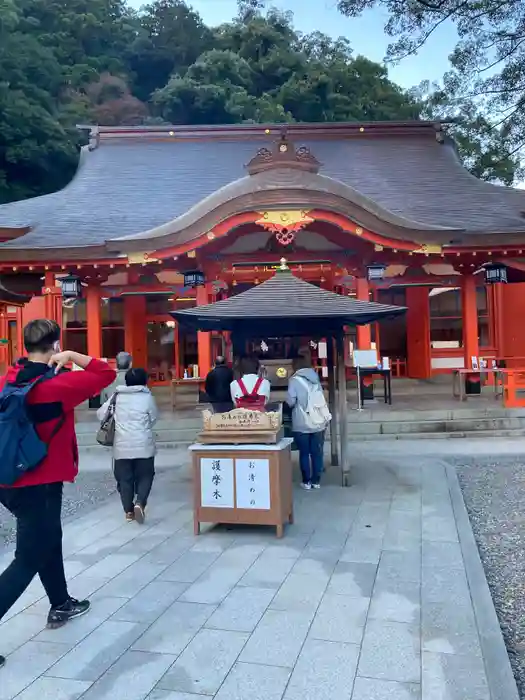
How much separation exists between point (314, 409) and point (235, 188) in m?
5.66

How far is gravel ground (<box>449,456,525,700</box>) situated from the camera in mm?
3265

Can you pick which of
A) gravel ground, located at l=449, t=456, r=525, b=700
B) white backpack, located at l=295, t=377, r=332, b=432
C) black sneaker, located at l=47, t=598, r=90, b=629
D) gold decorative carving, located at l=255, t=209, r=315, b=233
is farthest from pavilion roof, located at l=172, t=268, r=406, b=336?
gold decorative carving, located at l=255, t=209, r=315, b=233

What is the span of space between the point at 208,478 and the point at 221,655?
1976mm

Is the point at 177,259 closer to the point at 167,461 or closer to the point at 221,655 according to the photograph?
the point at 167,461

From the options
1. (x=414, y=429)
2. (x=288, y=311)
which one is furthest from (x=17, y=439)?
(x=414, y=429)

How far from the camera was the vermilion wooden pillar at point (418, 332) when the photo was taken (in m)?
14.9

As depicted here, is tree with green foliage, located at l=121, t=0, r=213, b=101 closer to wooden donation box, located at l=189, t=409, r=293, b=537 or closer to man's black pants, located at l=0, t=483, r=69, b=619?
wooden donation box, located at l=189, t=409, r=293, b=537

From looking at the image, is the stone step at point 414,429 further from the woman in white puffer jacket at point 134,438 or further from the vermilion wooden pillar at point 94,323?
the woman in white puffer jacket at point 134,438

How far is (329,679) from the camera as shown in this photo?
257cm

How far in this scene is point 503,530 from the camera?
16.1 ft

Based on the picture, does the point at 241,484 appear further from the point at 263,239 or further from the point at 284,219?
the point at 263,239

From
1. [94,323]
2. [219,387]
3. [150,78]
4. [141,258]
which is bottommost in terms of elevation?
[219,387]

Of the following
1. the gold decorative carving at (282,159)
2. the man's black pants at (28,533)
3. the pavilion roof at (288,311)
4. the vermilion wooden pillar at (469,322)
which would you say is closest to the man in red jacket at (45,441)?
the man's black pants at (28,533)

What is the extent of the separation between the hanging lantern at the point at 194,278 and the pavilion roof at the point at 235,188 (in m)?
1.03
